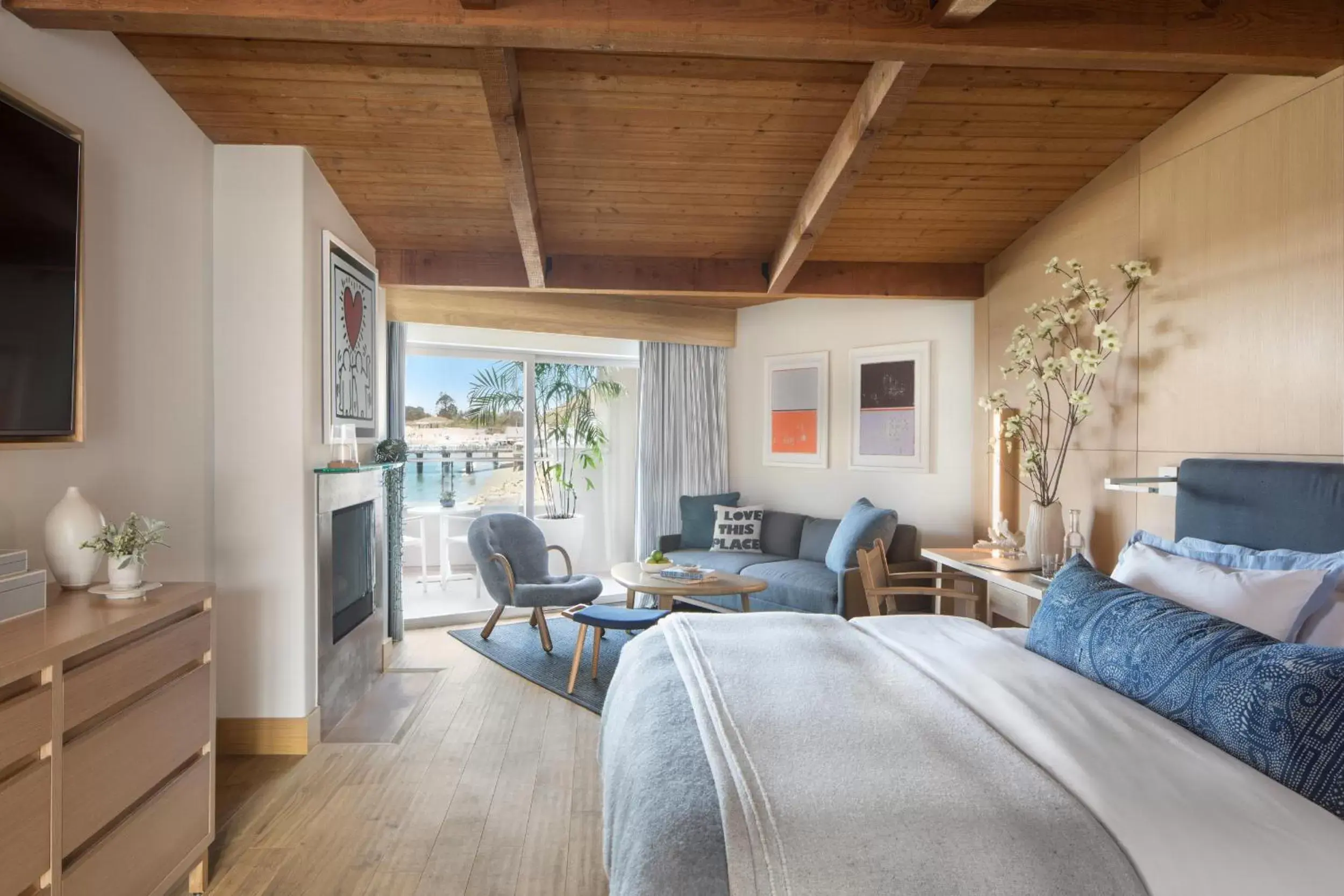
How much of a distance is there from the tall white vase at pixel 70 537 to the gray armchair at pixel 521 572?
2930mm

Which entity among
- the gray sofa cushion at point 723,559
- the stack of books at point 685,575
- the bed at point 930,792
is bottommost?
the gray sofa cushion at point 723,559

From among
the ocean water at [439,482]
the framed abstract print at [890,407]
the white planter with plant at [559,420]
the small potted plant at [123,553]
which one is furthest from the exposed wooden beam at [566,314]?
the small potted plant at [123,553]

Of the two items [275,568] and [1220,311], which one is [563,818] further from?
[1220,311]

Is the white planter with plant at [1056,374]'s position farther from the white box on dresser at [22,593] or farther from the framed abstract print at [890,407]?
the white box on dresser at [22,593]

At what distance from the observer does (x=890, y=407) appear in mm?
5820

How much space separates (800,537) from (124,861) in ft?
15.5

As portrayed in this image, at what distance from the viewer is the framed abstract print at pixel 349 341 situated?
3.78m

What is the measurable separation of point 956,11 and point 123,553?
9.39ft

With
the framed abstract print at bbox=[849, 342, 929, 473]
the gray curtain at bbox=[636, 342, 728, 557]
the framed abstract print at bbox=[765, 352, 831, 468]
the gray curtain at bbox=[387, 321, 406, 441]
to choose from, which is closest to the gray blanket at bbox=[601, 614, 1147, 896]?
the framed abstract print at bbox=[849, 342, 929, 473]

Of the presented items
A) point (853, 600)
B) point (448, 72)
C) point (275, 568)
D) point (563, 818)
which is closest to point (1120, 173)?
point (853, 600)

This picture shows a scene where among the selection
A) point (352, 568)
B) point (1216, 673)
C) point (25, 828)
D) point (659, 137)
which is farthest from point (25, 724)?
point (659, 137)

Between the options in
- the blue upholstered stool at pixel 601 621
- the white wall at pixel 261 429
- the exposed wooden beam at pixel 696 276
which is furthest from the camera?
the exposed wooden beam at pixel 696 276

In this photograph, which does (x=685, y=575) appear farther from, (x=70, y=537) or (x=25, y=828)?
(x=25, y=828)

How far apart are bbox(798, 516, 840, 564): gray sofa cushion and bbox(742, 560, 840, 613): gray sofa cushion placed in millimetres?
120
